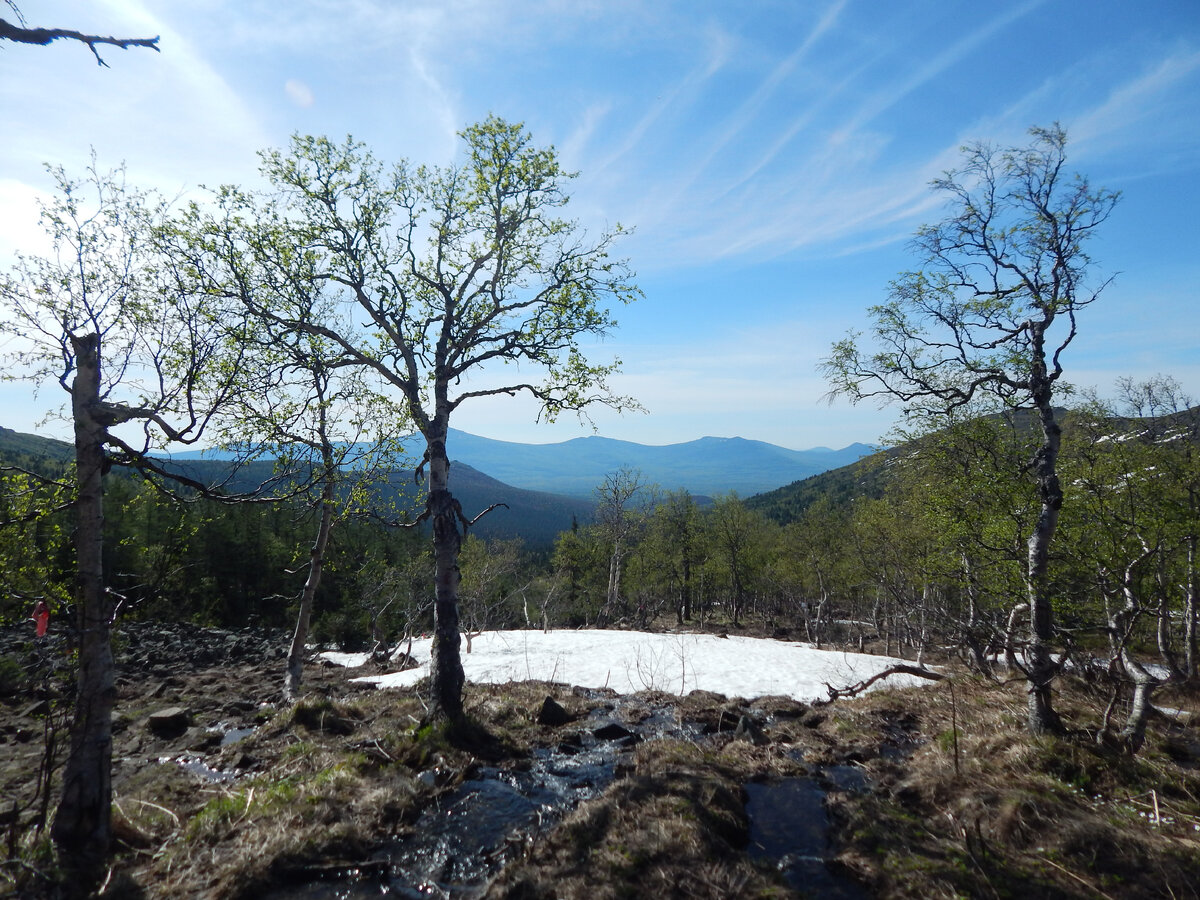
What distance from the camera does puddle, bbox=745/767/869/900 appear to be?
6863mm

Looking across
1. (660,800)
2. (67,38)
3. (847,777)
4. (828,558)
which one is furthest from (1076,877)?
(828,558)

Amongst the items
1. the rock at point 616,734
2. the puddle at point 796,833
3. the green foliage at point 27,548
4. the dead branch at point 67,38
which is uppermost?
the dead branch at point 67,38

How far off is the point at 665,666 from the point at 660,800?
39.6 ft

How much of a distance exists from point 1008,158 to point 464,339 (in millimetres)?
11828

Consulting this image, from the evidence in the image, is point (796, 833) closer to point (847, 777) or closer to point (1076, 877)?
point (847, 777)

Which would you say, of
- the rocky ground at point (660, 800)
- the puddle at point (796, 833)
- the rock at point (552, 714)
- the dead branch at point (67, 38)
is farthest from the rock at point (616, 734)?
the dead branch at point (67, 38)

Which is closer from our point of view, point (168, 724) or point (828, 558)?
point (168, 724)

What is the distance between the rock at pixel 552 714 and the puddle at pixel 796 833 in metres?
5.21

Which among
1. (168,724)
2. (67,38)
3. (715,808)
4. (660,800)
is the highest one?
(67,38)

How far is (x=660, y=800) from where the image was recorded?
8242 mm

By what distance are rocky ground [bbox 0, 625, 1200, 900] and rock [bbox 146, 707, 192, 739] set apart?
5 centimetres

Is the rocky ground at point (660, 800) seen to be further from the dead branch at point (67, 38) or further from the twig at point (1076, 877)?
the dead branch at point (67, 38)

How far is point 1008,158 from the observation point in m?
10.6

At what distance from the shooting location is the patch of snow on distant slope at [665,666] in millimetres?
17484
